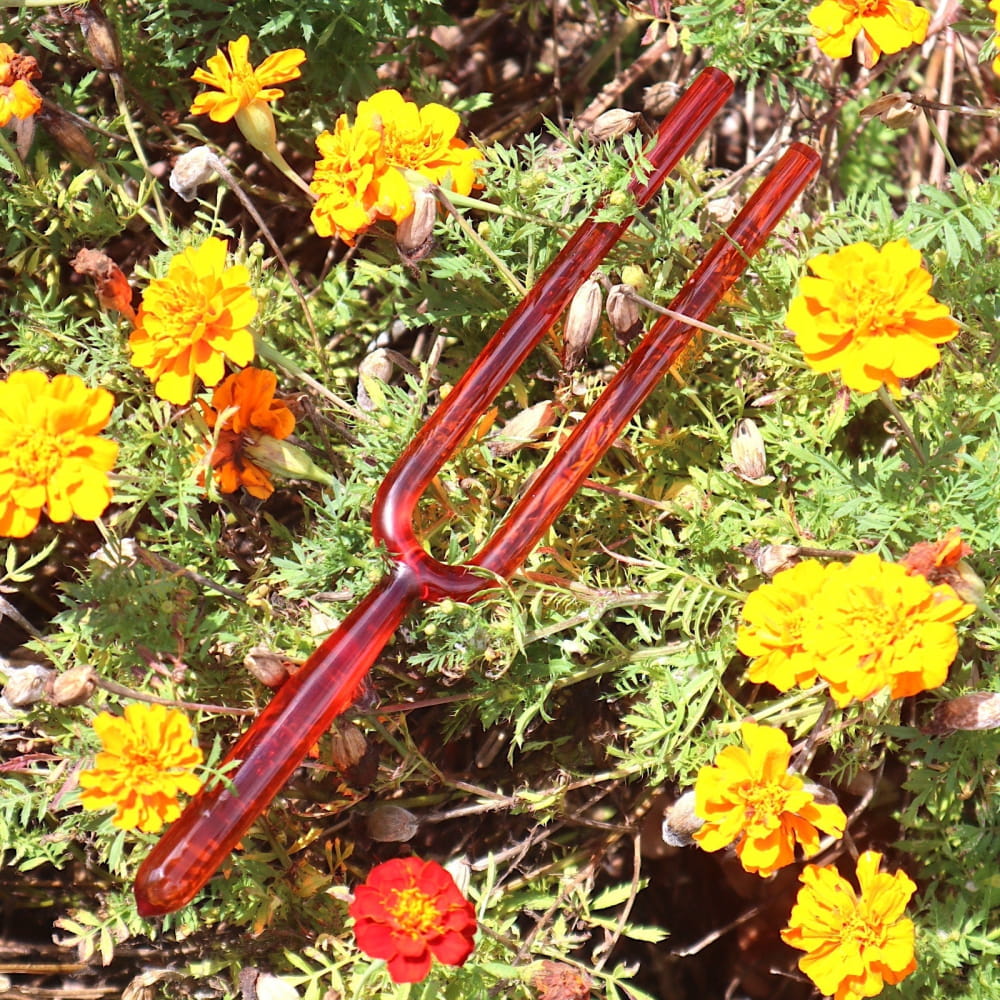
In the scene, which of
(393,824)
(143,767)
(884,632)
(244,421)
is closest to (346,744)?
(393,824)

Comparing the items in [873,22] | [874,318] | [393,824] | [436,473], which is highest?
[873,22]

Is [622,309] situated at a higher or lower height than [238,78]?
lower

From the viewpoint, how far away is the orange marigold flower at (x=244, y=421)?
4.32ft

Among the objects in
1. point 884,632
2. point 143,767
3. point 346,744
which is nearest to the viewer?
point 884,632

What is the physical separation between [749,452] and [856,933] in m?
0.53

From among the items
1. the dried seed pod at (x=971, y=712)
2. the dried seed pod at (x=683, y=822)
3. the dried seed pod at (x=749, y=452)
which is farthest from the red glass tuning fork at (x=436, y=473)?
the dried seed pod at (x=971, y=712)

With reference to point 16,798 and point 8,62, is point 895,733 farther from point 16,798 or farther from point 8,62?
point 8,62

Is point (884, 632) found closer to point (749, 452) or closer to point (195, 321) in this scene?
point (749, 452)

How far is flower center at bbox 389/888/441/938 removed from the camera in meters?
1.17

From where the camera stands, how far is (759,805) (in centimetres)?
118

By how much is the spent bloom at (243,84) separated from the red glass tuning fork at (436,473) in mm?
379

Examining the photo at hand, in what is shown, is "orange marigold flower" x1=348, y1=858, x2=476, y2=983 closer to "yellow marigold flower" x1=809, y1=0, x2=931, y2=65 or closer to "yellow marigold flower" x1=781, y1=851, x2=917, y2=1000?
"yellow marigold flower" x1=781, y1=851, x2=917, y2=1000

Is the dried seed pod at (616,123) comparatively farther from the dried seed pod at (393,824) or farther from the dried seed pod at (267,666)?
the dried seed pod at (393,824)

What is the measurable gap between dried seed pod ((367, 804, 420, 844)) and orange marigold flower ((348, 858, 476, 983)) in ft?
0.66
